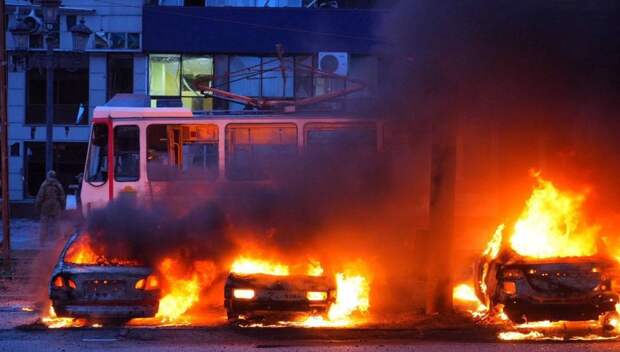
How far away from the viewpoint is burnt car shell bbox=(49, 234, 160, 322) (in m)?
7.74

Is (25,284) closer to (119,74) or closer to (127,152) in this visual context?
(127,152)

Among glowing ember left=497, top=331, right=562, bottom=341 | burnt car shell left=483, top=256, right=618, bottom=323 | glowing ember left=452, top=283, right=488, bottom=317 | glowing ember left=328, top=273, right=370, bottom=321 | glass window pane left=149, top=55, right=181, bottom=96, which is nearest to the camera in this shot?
glowing ember left=497, top=331, right=562, bottom=341

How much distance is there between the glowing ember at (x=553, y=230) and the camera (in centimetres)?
841

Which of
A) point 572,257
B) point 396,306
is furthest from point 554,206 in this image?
point 396,306

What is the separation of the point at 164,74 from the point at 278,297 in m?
15.7

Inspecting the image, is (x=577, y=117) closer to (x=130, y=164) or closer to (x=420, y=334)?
(x=420, y=334)

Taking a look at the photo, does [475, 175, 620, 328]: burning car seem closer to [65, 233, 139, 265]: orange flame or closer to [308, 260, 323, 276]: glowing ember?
[308, 260, 323, 276]: glowing ember

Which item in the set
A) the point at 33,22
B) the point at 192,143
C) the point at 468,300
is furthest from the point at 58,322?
the point at 33,22

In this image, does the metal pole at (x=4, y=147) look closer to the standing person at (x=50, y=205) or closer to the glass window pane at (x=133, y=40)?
the standing person at (x=50, y=205)

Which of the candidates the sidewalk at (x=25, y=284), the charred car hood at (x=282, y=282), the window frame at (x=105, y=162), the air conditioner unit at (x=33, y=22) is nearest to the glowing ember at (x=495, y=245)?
the charred car hood at (x=282, y=282)

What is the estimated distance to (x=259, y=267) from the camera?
8469 mm

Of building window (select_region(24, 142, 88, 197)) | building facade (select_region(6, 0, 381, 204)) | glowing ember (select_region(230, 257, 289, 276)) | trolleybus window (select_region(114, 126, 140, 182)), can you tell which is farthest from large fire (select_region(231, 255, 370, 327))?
building window (select_region(24, 142, 88, 197))

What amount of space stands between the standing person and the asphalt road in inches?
284

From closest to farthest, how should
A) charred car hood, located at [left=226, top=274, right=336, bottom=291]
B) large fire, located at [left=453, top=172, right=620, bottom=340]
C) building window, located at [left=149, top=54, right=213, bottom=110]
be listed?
1. charred car hood, located at [left=226, top=274, right=336, bottom=291]
2. large fire, located at [left=453, top=172, right=620, bottom=340]
3. building window, located at [left=149, top=54, right=213, bottom=110]
